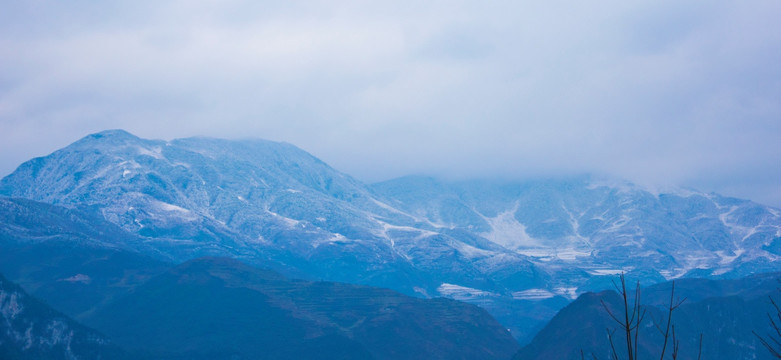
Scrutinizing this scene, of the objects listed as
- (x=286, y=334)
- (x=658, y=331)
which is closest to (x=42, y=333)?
(x=286, y=334)

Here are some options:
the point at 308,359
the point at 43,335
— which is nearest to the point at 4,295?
the point at 43,335

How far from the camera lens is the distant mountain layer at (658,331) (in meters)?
156

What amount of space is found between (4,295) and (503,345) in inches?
4652

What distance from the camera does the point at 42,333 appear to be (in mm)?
150125

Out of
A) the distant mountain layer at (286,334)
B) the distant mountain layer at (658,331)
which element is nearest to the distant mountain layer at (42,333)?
the distant mountain layer at (286,334)

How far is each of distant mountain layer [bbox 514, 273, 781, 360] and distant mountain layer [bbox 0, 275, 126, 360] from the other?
91.1m

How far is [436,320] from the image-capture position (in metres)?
199

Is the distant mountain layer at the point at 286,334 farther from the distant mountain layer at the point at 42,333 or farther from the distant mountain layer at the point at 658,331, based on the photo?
the distant mountain layer at the point at 658,331

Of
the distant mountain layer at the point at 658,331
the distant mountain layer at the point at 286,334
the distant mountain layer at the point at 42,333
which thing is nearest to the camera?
the distant mountain layer at the point at 42,333

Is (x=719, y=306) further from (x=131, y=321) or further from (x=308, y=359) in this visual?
(x=131, y=321)

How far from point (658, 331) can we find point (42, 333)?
456ft

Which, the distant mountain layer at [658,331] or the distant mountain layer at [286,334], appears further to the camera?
the distant mountain layer at [286,334]

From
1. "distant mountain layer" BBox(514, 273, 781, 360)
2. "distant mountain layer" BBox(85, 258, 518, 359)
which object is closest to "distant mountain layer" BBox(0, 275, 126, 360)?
"distant mountain layer" BBox(85, 258, 518, 359)

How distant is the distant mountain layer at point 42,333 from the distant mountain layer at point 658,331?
3587 inches
